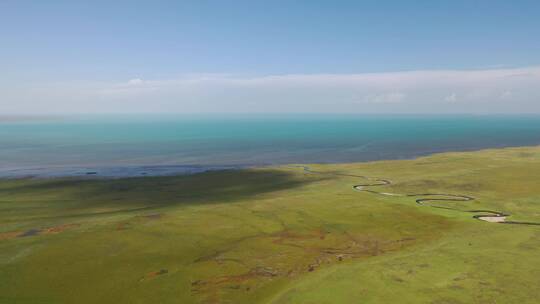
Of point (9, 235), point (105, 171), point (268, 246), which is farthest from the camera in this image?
point (105, 171)

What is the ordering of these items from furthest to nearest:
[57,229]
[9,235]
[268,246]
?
[57,229]
[9,235]
[268,246]

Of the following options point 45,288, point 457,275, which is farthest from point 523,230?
point 45,288

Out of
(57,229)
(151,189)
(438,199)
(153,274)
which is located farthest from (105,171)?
(438,199)

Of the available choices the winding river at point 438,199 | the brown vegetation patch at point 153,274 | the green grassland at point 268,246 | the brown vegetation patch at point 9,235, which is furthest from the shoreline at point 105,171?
the brown vegetation patch at point 153,274

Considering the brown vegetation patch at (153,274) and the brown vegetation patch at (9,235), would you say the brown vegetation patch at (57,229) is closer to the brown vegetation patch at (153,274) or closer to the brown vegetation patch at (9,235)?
the brown vegetation patch at (9,235)

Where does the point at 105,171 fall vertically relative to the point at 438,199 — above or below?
below

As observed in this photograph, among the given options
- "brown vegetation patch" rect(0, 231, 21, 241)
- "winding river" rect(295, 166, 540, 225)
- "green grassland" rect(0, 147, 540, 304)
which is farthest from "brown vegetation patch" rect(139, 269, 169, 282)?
"winding river" rect(295, 166, 540, 225)

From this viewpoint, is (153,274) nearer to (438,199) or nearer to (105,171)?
(438,199)
